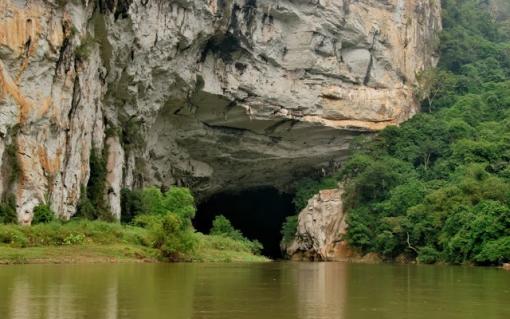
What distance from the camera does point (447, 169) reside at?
45094 mm

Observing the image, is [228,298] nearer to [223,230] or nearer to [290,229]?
[223,230]

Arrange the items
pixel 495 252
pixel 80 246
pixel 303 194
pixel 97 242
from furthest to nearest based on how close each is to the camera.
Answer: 1. pixel 303 194
2. pixel 495 252
3. pixel 97 242
4. pixel 80 246

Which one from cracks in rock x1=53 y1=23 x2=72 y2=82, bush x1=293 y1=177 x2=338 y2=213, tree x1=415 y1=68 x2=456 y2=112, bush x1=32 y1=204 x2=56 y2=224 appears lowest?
bush x1=32 y1=204 x2=56 y2=224

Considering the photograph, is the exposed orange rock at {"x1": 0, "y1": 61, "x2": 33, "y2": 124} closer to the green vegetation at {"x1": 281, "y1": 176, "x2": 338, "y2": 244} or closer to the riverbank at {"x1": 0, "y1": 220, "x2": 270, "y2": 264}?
the riverbank at {"x1": 0, "y1": 220, "x2": 270, "y2": 264}

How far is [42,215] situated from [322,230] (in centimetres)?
2219

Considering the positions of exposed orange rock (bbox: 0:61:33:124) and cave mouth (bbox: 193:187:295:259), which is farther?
cave mouth (bbox: 193:187:295:259)

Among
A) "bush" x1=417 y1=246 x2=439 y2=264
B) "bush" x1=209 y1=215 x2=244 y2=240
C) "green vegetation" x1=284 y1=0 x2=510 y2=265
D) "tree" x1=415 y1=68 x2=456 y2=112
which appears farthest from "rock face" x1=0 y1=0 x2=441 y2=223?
"bush" x1=417 y1=246 x2=439 y2=264

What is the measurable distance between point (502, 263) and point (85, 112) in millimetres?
19623

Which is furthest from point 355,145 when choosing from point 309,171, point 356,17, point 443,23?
point 443,23

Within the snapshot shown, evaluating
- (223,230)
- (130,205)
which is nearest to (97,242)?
(130,205)

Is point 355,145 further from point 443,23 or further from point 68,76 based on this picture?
point 68,76

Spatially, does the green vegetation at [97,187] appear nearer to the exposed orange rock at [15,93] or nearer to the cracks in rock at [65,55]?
the cracks in rock at [65,55]

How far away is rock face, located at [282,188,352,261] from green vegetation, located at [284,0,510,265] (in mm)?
1190

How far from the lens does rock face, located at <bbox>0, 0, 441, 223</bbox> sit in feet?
99.7
